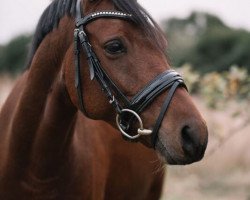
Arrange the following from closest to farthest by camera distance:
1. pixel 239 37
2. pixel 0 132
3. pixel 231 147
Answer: pixel 0 132 < pixel 231 147 < pixel 239 37

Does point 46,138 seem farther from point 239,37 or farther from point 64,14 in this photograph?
point 239,37

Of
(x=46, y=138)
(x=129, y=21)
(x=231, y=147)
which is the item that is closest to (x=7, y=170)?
(x=46, y=138)

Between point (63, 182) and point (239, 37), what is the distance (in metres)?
36.7

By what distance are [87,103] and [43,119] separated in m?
0.45

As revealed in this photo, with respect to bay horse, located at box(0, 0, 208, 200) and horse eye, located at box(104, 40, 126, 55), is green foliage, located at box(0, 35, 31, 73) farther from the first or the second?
horse eye, located at box(104, 40, 126, 55)

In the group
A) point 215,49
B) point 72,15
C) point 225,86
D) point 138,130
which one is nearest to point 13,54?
point 215,49

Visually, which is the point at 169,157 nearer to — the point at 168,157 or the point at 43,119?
the point at 168,157

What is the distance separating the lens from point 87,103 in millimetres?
3154

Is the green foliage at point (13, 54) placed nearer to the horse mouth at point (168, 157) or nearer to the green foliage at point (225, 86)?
the green foliage at point (225, 86)

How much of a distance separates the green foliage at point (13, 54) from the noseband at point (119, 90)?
3548 cm

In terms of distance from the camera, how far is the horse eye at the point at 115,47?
9.80 ft

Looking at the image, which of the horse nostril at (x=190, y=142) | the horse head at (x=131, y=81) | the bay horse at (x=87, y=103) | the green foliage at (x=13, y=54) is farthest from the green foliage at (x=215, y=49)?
the horse nostril at (x=190, y=142)

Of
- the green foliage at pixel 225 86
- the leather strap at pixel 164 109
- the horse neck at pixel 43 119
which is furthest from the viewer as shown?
the green foliage at pixel 225 86

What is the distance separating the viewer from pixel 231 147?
10781 mm
